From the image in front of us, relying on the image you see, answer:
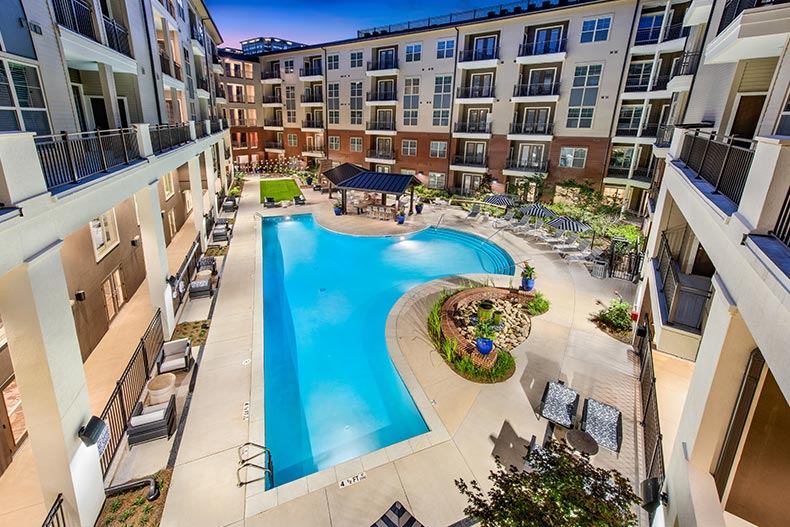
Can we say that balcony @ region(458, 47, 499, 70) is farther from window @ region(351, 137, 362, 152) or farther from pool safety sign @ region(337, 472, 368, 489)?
pool safety sign @ region(337, 472, 368, 489)

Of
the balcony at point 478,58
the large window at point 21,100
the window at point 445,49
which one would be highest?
the window at point 445,49

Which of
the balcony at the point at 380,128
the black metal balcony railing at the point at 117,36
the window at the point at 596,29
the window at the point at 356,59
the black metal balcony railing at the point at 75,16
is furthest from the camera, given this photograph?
the window at the point at 356,59

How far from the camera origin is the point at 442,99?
30.8m

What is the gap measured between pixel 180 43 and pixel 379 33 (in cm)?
1901

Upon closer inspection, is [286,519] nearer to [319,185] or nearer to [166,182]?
[166,182]

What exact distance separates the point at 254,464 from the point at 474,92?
29.5 metres

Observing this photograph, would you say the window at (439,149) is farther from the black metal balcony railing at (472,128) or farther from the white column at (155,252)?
the white column at (155,252)

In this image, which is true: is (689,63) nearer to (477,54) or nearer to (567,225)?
(567,225)

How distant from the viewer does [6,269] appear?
15.3ft

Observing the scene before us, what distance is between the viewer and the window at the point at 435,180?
32.7 metres

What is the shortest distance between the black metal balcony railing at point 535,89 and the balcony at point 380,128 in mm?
11483

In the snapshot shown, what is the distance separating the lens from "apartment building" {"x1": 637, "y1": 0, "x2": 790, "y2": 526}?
3.86 meters

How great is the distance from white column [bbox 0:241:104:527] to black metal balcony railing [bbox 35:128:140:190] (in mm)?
1732

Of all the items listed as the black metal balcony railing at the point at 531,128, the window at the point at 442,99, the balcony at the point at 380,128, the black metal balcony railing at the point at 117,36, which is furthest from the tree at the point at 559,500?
the balcony at the point at 380,128
